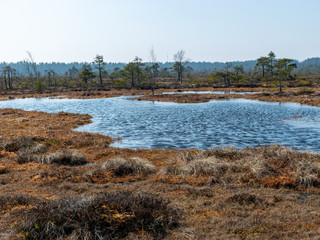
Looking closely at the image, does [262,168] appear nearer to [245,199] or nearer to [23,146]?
[245,199]

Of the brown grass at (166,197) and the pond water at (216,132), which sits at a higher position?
the brown grass at (166,197)

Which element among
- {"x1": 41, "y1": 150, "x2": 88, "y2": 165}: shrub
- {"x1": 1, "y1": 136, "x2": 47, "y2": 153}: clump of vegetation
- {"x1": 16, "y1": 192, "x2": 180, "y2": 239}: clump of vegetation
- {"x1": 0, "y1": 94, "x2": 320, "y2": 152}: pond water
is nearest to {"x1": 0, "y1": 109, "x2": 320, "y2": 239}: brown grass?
{"x1": 16, "y1": 192, "x2": 180, "y2": 239}: clump of vegetation

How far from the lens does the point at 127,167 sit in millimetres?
11562

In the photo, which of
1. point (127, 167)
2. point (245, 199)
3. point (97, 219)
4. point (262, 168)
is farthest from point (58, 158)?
point (262, 168)

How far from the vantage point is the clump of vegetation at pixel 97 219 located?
5.76m

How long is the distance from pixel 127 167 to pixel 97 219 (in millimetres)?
5505

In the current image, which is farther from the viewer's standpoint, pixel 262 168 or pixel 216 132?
pixel 216 132

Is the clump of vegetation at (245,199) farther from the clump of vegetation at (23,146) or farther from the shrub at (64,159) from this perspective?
the clump of vegetation at (23,146)

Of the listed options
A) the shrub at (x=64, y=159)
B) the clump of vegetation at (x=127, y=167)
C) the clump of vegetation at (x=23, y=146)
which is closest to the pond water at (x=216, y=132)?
the shrub at (x=64, y=159)

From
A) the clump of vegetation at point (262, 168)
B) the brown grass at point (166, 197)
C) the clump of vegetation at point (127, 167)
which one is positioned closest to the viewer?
the brown grass at point (166, 197)

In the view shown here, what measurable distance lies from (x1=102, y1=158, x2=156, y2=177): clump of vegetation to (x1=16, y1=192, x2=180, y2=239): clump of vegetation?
4.35 metres

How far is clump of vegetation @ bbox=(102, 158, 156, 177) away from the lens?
11383 millimetres

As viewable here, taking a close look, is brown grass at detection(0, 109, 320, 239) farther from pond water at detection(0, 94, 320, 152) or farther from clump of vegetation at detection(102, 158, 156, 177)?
pond water at detection(0, 94, 320, 152)

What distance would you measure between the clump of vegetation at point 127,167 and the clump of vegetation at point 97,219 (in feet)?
14.3
